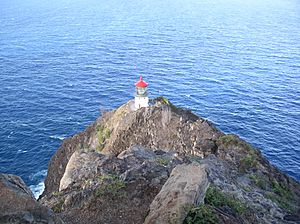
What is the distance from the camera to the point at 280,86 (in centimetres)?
9062

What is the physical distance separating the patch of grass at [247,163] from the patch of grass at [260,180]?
159 cm

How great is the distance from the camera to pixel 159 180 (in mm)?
26453

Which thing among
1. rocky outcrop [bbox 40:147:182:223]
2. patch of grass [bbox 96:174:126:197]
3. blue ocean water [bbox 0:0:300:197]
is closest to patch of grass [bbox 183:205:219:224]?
rocky outcrop [bbox 40:147:182:223]

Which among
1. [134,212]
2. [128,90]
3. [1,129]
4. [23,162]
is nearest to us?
[134,212]

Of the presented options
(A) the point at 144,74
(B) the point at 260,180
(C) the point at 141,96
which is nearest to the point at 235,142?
(B) the point at 260,180

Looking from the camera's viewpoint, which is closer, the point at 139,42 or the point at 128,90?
the point at 128,90

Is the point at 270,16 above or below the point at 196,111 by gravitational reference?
above

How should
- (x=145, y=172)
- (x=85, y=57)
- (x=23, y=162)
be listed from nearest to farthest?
1. (x=145, y=172)
2. (x=23, y=162)
3. (x=85, y=57)

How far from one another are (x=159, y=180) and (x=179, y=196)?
6128mm

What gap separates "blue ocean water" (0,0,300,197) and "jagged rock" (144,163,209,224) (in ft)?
136

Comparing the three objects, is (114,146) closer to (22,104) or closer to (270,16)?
(22,104)

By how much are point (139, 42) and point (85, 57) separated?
22.9m

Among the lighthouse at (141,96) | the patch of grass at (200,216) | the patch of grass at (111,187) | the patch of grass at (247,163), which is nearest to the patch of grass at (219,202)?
the patch of grass at (200,216)

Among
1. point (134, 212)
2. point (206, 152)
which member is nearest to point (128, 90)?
point (206, 152)
